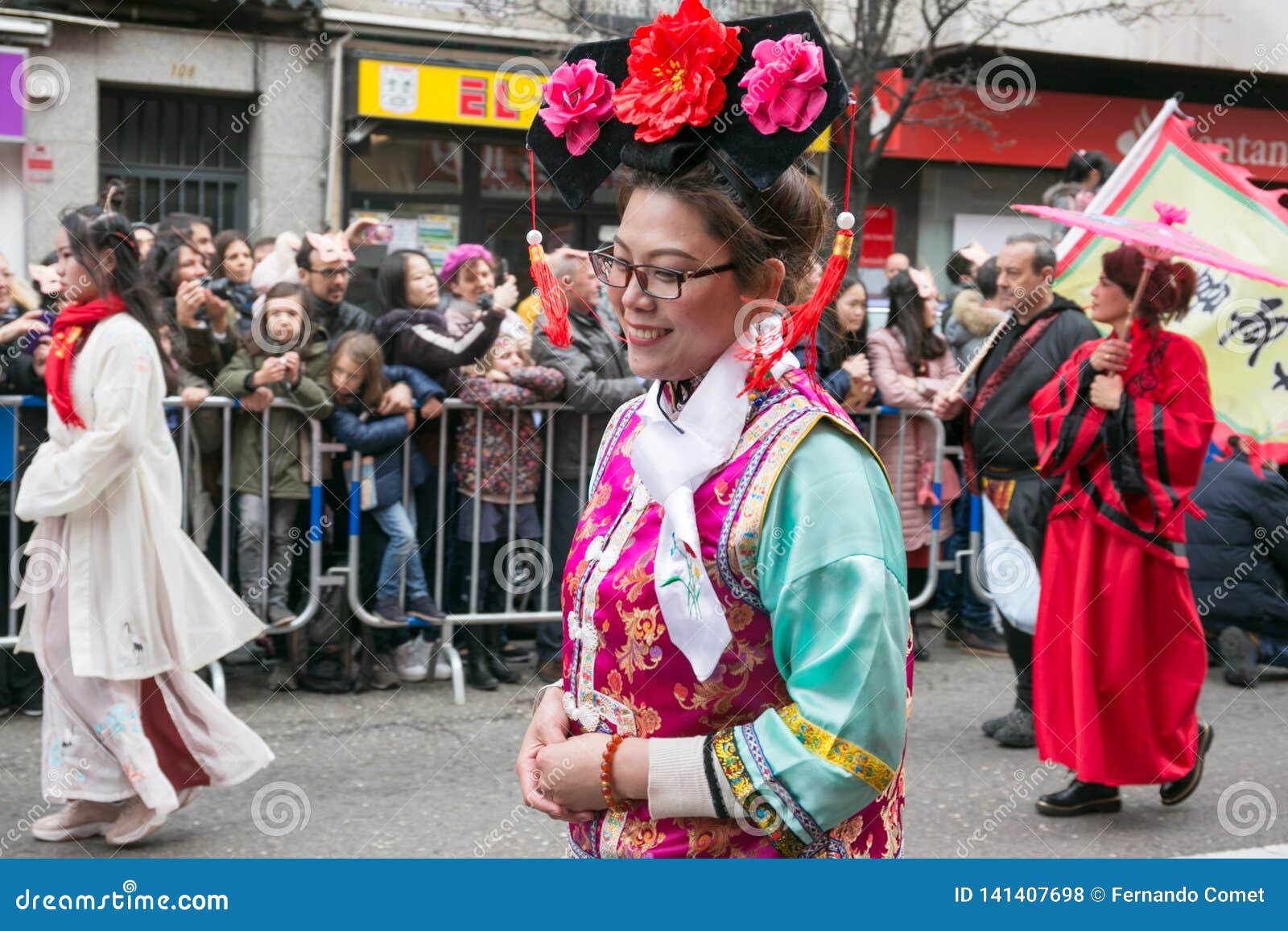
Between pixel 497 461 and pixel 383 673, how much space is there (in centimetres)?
108

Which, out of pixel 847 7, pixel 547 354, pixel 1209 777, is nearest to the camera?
pixel 1209 777

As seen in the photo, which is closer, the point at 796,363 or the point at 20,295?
the point at 796,363

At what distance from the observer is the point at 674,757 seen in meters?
1.93

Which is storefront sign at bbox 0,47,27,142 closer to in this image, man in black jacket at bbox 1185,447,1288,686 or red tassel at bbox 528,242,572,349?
man in black jacket at bbox 1185,447,1288,686

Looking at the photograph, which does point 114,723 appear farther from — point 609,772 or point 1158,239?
point 1158,239

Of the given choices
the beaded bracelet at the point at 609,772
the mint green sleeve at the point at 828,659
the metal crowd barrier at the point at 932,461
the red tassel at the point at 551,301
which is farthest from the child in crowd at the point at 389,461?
the mint green sleeve at the point at 828,659

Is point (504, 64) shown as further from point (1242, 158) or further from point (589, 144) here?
point (589, 144)

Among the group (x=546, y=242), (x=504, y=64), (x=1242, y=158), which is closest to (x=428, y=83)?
(x=504, y=64)

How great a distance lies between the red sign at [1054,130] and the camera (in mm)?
17297

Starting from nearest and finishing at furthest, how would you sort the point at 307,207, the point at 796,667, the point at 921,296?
the point at 796,667 < the point at 921,296 < the point at 307,207

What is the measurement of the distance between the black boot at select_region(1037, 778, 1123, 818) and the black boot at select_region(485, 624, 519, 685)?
8.51 feet

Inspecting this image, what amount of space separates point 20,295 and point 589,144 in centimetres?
555

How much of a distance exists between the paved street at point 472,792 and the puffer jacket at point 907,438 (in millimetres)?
1239

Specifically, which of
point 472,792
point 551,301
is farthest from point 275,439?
point 551,301
